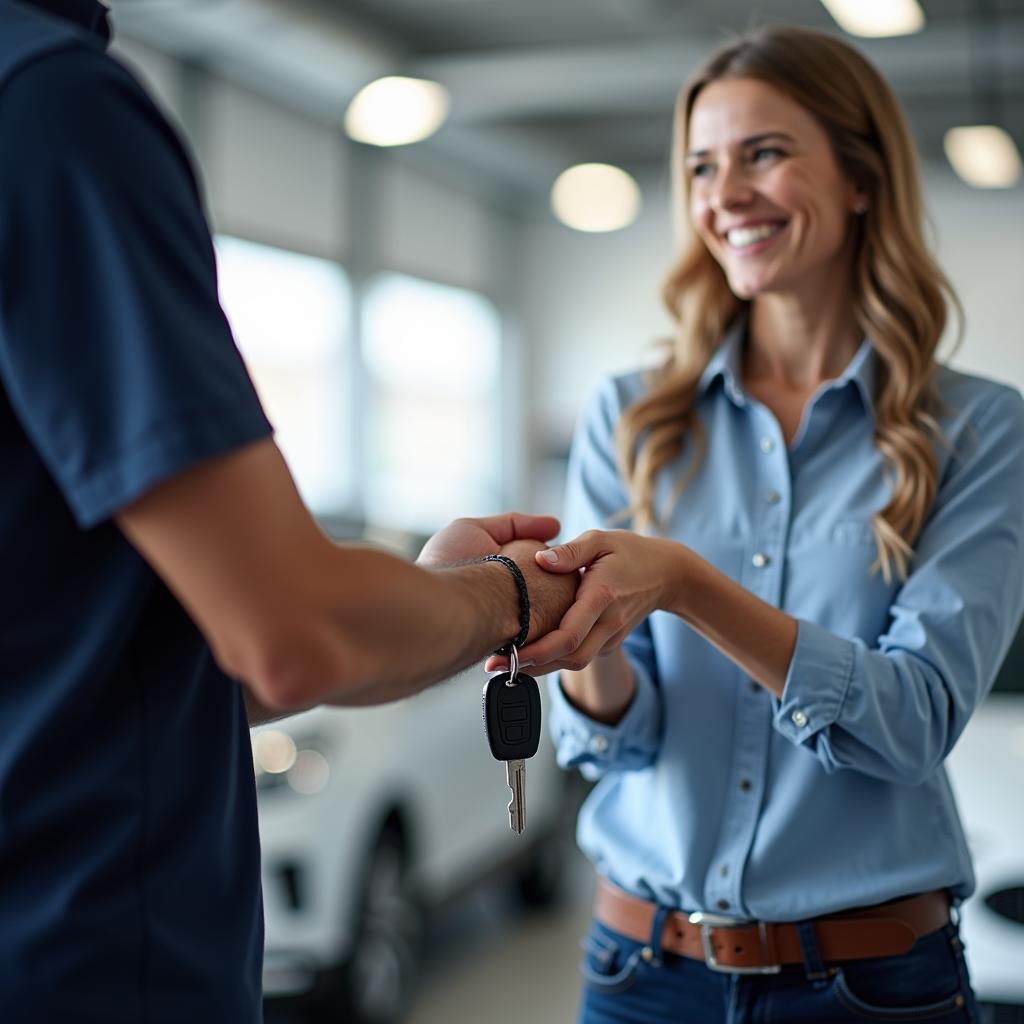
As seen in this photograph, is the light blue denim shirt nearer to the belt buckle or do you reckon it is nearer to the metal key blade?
the belt buckle

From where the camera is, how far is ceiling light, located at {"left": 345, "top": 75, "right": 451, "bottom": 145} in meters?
6.62

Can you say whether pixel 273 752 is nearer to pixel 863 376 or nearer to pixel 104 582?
pixel 863 376

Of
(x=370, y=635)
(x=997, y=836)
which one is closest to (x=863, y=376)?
(x=370, y=635)

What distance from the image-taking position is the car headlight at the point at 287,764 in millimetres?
4273

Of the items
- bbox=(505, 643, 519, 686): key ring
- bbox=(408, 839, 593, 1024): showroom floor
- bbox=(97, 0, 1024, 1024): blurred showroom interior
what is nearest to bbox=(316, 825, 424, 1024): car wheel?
bbox=(408, 839, 593, 1024): showroom floor

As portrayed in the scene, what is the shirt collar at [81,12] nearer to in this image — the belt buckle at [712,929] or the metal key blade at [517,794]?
the metal key blade at [517,794]

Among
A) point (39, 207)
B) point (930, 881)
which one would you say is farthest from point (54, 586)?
point (930, 881)

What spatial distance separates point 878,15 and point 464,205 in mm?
5682

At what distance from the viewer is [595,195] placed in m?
9.63

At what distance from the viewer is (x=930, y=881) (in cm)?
198

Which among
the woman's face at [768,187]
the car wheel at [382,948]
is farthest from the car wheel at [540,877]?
the woman's face at [768,187]

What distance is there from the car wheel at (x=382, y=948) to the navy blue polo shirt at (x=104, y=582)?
10.9 feet

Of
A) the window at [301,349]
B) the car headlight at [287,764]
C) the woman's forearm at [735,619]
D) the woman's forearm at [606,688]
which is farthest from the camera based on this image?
the window at [301,349]

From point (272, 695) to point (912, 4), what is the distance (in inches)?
221
